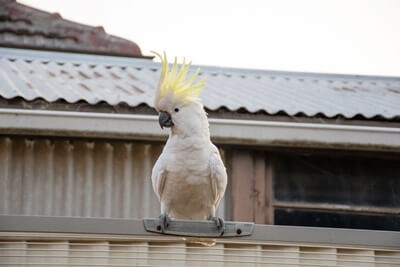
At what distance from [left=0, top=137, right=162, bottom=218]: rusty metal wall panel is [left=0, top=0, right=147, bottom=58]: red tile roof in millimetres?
2700

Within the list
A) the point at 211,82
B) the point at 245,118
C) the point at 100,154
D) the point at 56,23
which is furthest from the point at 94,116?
the point at 56,23

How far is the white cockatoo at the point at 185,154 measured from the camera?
13.8 feet

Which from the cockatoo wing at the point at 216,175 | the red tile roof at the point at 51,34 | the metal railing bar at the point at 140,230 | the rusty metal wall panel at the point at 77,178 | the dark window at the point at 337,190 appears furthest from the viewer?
the red tile roof at the point at 51,34

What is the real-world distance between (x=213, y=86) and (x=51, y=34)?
8.15 feet

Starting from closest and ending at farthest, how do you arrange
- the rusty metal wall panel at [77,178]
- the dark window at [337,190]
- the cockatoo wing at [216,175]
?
the cockatoo wing at [216,175]
the rusty metal wall panel at [77,178]
the dark window at [337,190]

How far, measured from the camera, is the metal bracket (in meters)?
2.92

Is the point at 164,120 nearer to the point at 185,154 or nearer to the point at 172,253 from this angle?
the point at 185,154

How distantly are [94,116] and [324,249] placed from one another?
2.40 metres

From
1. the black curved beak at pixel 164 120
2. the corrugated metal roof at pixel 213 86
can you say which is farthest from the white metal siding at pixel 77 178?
the black curved beak at pixel 164 120

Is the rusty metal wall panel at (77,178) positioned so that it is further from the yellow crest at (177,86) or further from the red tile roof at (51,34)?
the red tile roof at (51,34)

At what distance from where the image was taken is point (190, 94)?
4.25 meters

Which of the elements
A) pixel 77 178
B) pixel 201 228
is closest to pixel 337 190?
pixel 77 178

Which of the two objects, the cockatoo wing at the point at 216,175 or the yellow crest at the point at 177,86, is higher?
the yellow crest at the point at 177,86

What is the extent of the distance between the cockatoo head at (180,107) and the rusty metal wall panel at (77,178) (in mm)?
1114
